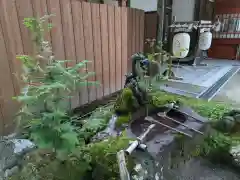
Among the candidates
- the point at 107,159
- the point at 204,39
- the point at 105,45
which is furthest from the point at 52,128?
the point at 204,39

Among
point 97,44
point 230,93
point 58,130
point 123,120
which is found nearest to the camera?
point 58,130

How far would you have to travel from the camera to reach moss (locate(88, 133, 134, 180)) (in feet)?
3.66

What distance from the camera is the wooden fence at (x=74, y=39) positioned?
6.04 ft

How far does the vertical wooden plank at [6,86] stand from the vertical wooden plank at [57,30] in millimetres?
498

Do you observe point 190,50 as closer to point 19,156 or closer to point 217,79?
point 217,79

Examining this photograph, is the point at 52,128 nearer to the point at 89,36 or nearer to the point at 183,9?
the point at 89,36

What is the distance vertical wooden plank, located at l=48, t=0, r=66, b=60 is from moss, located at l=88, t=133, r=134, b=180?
143 centimetres

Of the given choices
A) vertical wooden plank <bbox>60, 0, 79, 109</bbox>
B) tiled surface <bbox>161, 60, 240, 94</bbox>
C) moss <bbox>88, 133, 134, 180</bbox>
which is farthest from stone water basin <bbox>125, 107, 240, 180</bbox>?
vertical wooden plank <bbox>60, 0, 79, 109</bbox>

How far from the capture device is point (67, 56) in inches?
93.7

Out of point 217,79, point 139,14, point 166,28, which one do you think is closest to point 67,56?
point 139,14

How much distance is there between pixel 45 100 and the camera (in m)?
0.94

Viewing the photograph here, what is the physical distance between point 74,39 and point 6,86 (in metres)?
0.96

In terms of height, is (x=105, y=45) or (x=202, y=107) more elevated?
(x=105, y=45)

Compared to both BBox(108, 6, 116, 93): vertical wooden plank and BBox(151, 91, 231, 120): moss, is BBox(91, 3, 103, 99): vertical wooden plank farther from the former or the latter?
BBox(151, 91, 231, 120): moss
